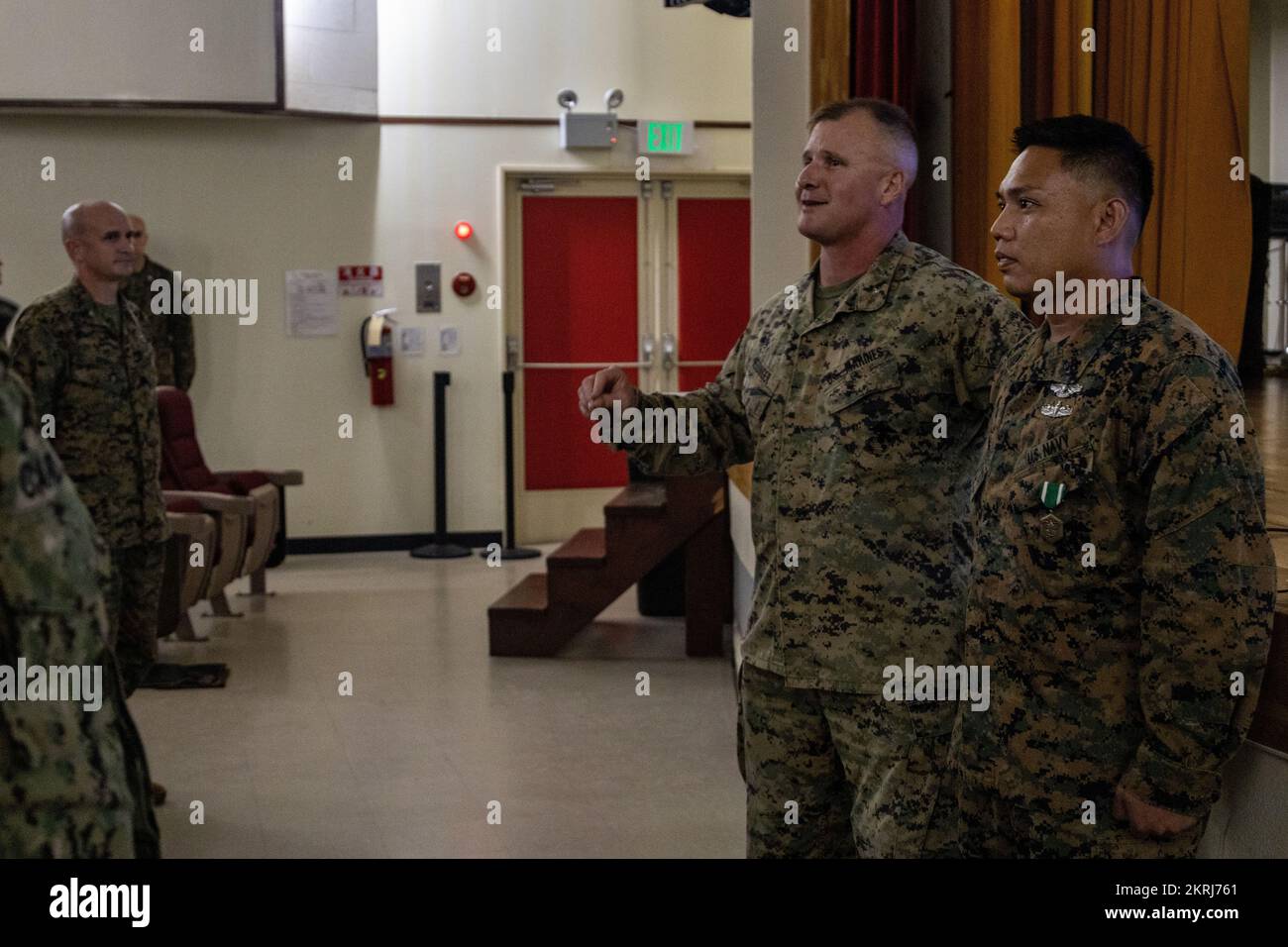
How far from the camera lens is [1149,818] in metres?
1.70

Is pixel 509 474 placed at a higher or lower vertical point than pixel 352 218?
lower

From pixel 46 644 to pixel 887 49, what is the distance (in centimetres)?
392

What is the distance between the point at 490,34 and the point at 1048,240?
7693 millimetres

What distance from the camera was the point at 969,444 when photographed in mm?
2389

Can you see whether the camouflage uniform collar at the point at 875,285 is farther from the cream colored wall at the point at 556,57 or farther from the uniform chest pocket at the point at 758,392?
the cream colored wall at the point at 556,57

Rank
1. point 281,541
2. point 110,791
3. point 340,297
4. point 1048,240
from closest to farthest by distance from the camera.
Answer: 1. point 110,791
2. point 1048,240
3. point 281,541
4. point 340,297

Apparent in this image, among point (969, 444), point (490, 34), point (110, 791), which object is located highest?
point (490, 34)

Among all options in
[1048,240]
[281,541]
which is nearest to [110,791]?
[1048,240]

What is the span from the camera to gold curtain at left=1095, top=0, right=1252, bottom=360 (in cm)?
424

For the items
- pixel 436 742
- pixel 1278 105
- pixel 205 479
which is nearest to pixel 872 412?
pixel 436 742

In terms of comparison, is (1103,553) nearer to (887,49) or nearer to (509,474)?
(887,49)

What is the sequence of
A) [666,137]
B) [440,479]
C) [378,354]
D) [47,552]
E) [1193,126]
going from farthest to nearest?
[666,137] → [440,479] → [378,354] → [1193,126] → [47,552]
